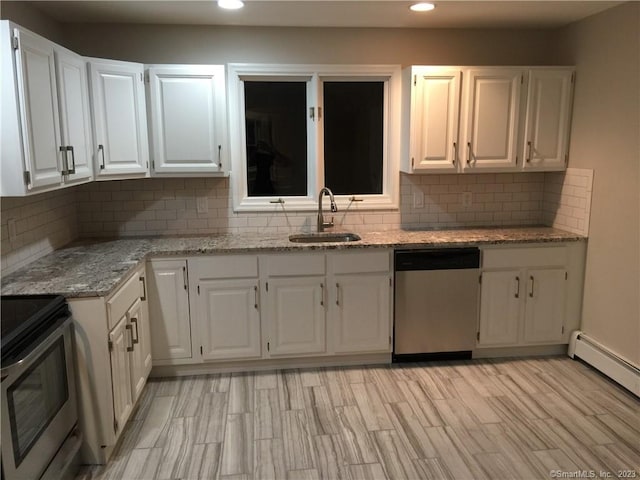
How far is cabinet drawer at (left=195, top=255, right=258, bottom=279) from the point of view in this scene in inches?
132

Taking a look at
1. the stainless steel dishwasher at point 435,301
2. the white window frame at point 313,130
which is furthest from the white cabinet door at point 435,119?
the stainless steel dishwasher at point 435,301

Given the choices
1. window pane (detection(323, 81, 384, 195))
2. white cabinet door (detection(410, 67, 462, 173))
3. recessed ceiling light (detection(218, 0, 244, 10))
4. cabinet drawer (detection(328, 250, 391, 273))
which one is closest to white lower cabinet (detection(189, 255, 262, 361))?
cabinet drawer (detection(328, 250, 391, 273))

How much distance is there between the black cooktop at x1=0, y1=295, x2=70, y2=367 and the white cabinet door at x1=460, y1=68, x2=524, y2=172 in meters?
2.77

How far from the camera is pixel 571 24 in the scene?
3719mm

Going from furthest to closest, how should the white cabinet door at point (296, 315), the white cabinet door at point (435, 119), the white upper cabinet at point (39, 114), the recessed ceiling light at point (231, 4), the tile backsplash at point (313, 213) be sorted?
the tile backsplash at point (313, 213)
the white cabinet door at point (435, 119)
the white cabinet door at point (296, 315)
the recessed ceiling light at point (231, 4)
the white upper cabinet at point (39, 114)

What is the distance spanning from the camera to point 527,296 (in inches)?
145

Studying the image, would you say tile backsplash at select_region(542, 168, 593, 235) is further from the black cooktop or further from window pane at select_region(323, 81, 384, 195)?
the black cooktop

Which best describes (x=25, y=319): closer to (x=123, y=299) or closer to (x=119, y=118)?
(x=123, y=299)

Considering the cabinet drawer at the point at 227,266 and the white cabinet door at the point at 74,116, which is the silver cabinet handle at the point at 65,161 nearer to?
the white cabinet door at the point at 74,116

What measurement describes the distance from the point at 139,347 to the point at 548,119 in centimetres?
318

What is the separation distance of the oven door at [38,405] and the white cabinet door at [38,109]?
73 centimetres

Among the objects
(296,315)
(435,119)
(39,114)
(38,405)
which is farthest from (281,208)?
(38,405)

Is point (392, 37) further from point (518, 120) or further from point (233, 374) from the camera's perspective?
point (233, 374)

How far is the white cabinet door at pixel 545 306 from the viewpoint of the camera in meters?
3.68
